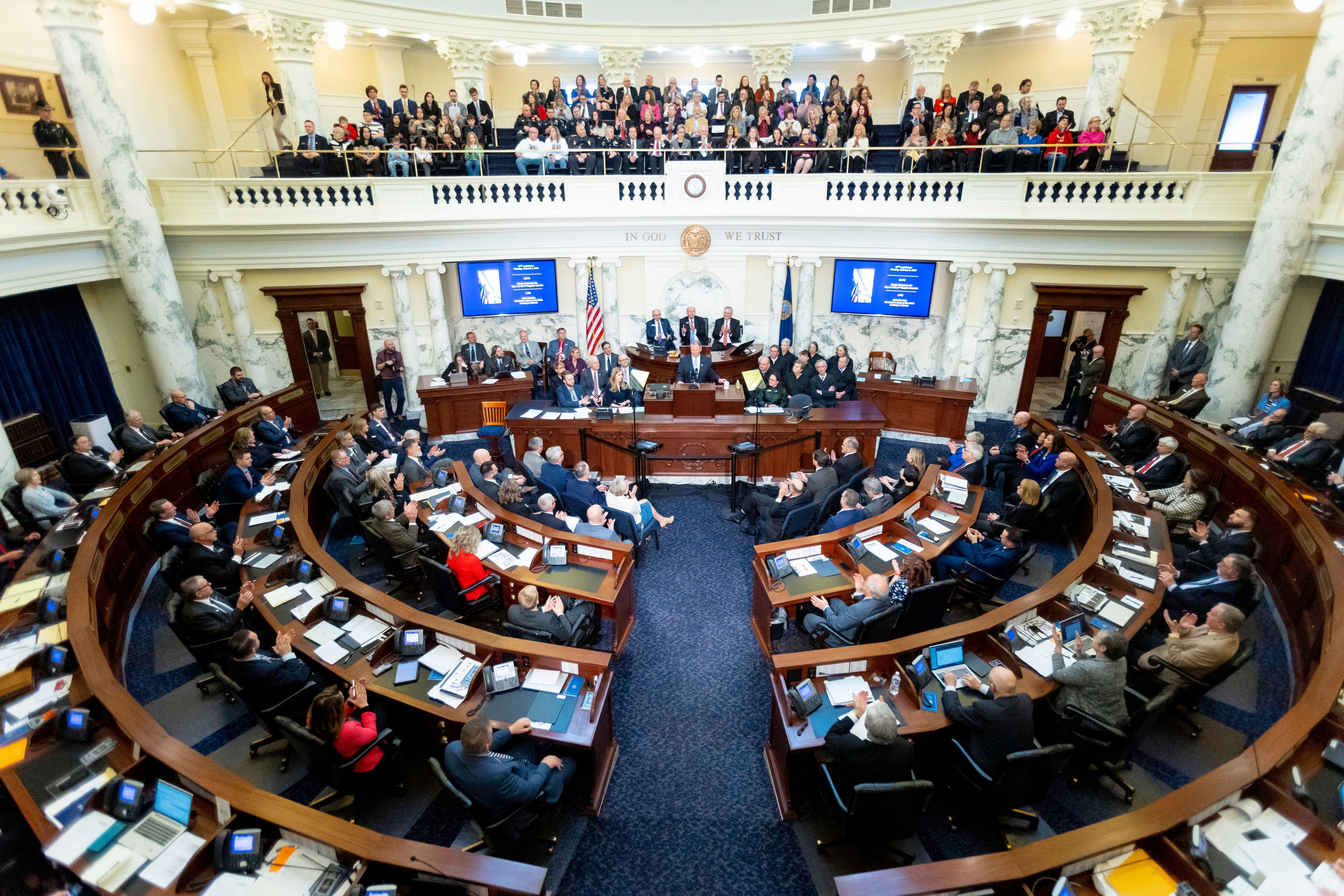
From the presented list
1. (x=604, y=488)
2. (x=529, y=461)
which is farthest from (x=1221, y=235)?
(x=529, y=461)

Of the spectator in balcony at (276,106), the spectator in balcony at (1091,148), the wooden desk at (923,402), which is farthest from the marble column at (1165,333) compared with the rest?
the spectator in balcony at (276,106)

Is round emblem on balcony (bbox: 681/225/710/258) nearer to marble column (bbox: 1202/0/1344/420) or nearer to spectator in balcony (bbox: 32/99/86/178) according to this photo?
marble column (bbox: 1202/0/1344/420)

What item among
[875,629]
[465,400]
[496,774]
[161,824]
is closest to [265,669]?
[161,824]

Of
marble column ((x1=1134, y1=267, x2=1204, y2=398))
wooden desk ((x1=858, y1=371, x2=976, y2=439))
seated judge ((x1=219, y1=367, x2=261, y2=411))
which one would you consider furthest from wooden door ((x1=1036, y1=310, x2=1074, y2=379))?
seated judge ((x1=219, y1=367, x2=261, y2=411))

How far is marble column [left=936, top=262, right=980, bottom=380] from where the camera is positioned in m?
11.5

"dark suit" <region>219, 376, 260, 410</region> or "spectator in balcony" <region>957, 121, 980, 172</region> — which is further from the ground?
"spectator in balcony" <region>957, 121, 980, 172</region>

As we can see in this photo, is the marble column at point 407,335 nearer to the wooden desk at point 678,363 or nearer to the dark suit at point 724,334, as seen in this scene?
the wooden desk at point 678,363

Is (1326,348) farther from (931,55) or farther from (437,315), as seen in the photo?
(437,315)

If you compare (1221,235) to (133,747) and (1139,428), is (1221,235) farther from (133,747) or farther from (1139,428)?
(133,747)

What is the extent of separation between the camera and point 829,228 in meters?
11.9

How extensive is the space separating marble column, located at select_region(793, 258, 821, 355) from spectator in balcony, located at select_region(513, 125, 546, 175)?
5143 millimetres

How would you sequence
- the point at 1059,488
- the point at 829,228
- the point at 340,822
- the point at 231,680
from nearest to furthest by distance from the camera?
the point at 340,822, the point at 231,680, the point at 1059,488, the point at 829,228

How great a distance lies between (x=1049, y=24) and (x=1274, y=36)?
3.83m

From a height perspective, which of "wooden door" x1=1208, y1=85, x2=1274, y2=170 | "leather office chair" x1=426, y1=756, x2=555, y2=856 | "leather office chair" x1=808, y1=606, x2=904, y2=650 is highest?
"wooden door" x1=1208, y1=85, x2=1274, y2=170
